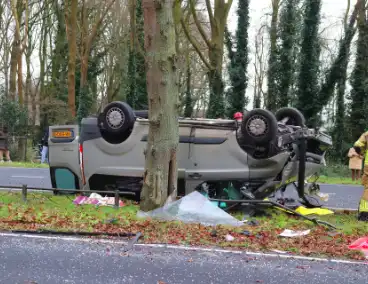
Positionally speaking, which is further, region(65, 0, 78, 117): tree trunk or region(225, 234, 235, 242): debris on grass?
region(65, 0, 78, 117): tree trunk

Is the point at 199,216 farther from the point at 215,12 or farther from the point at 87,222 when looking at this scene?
the point at 215,12

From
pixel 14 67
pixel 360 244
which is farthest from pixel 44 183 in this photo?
pixel 14 67

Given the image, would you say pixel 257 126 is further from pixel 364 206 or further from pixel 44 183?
pixel 44 183

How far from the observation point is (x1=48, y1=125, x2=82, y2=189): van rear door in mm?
7645

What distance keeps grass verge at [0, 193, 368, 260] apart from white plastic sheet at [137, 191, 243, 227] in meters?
0.24

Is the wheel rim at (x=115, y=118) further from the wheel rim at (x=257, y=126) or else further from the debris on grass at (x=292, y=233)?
the debris on grass at (x=292, y=233)

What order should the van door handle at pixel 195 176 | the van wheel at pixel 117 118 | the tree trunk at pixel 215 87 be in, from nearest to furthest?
the van door handle at pixel 195 176
the van wheel at pixel 117 118
the tree trunk at pixel 215 87

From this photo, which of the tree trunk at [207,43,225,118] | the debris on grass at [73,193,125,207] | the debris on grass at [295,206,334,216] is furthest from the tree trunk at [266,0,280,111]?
A: the debris on grass at [73,193,125,207]

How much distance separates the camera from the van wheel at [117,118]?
7.25 metres

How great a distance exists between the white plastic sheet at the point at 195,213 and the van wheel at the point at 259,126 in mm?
1133

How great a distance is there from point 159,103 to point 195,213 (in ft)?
5.34

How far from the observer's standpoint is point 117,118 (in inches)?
286

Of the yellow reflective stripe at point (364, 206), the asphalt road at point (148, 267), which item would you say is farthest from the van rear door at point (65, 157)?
the yellow reflective stripe at point (364, 206)

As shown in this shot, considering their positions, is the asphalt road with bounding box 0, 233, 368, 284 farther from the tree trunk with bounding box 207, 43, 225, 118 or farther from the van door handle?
the tree trunk with bounding box 207, 43, 225, 118
